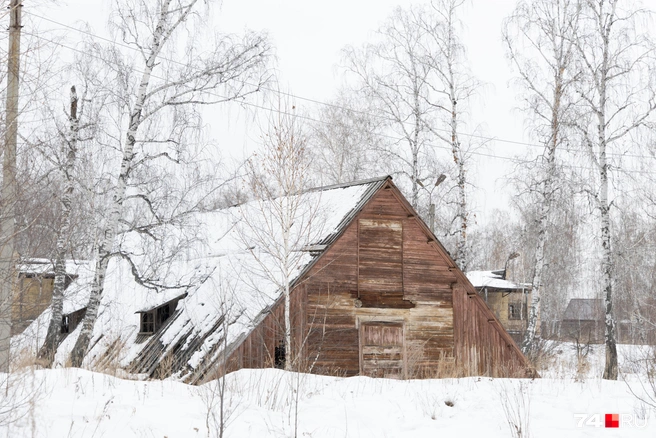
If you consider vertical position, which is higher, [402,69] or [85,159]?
[402,69]

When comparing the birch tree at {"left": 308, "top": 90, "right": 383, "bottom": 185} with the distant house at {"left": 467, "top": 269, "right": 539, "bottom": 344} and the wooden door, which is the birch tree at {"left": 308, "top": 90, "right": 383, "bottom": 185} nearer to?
the wooden door

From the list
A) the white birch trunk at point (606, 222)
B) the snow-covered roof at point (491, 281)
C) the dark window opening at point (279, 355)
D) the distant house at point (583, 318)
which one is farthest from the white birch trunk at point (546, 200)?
the distant house at point (583, 318)

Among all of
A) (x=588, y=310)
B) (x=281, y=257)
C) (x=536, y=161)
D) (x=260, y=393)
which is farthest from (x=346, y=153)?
(x=588, y=310)

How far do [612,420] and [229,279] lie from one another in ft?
38.8

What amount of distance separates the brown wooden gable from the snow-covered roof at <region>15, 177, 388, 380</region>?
58 cm

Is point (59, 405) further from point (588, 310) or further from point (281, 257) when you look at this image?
point (588, 310)

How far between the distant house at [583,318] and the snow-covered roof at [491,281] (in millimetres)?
9570

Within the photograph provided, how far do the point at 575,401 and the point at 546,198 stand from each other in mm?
13361

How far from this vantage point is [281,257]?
1698 centimetres

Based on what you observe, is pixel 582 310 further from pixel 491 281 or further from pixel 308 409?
pixel 308 409

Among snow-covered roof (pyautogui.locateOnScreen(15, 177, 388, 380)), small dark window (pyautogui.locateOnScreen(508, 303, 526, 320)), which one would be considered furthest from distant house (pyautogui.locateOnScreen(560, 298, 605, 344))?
snow-covered roof (pyautogui.locateOnScreen(15, 177, 388, 380))

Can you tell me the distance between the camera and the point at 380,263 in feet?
65.5

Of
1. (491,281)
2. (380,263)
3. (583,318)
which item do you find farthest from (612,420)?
(583,318)

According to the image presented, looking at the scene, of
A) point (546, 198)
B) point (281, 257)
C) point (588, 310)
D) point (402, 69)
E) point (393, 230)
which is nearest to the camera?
point (281, 257)
